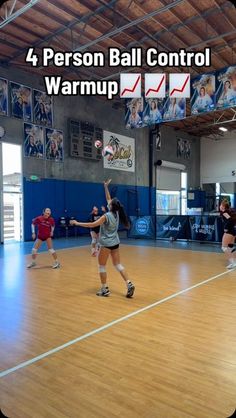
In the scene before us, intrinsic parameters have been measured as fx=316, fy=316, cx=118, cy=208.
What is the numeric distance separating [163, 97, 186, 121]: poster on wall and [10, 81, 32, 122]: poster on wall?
6615 millimetres

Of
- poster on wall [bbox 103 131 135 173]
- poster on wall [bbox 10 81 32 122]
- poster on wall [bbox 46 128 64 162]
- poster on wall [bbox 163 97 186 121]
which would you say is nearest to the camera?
poster on wall [bbox 163 97 186 121]

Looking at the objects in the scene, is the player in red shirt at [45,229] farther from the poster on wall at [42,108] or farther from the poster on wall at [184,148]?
the poster on wall at [184,148]

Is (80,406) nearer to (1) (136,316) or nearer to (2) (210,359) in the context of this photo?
(2) (210,359)

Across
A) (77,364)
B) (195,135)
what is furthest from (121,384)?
(195,135)

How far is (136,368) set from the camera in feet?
10.6

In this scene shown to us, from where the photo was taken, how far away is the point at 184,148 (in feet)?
86.8

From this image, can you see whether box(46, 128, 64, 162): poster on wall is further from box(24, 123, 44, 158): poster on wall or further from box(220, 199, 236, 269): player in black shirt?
box(220, 199, 236, 269): player in black shirt

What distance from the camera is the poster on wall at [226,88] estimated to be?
34.9 feet

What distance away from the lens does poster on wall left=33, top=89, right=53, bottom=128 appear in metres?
15.2

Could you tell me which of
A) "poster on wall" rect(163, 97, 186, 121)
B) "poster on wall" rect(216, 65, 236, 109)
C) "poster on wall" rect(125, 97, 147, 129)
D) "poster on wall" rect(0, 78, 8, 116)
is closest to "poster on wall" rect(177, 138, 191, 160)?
"poster on wall" rect(125, 97, 147, 129)

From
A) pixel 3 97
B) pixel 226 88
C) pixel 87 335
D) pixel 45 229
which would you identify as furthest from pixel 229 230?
pixel 3 97

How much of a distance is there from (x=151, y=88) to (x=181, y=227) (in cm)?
588

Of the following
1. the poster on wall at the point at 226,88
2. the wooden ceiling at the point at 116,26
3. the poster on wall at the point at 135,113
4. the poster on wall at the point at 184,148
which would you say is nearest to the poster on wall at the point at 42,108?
the wooden ceiling at the point at 116,26

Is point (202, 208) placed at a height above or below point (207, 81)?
below
